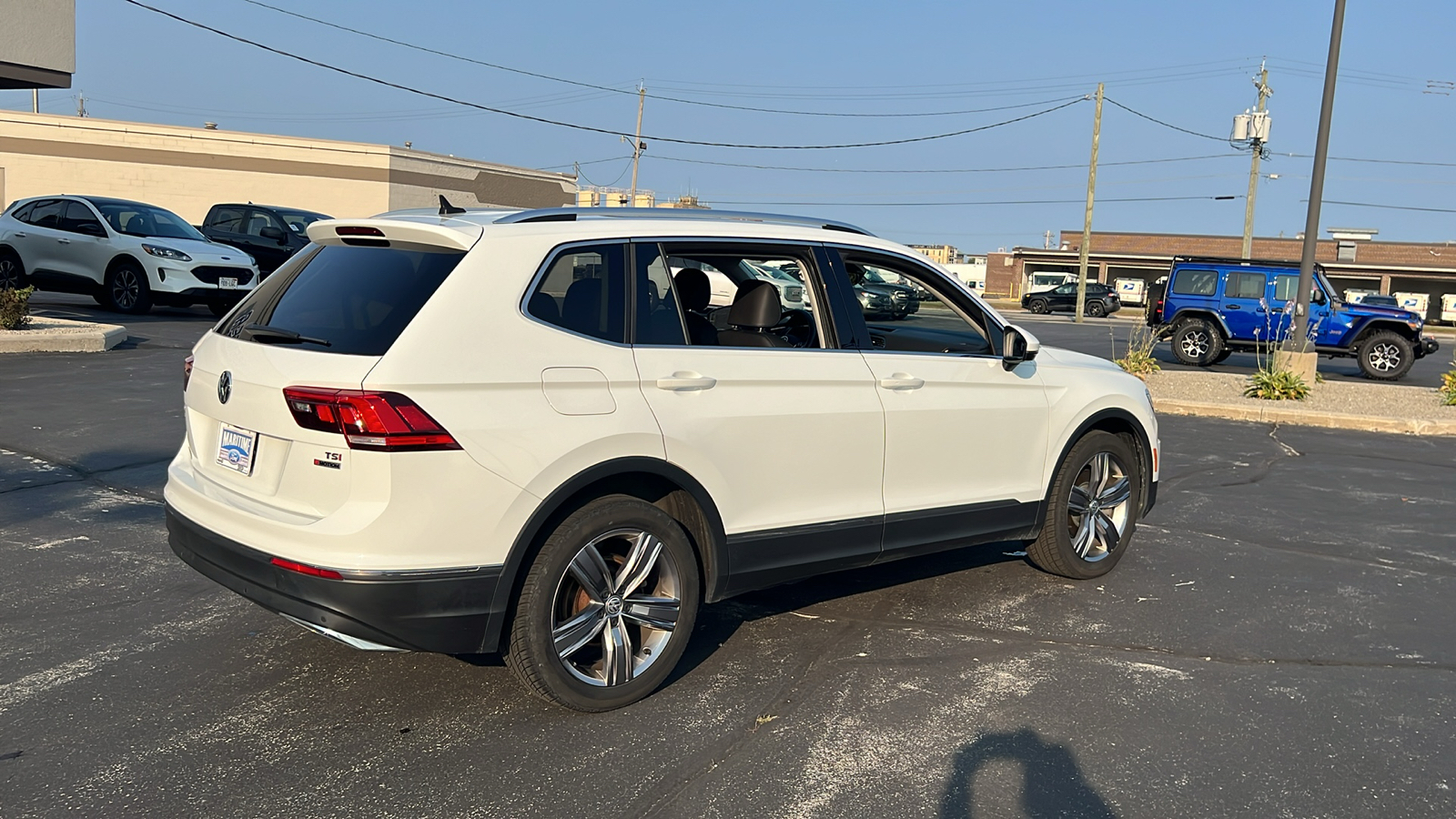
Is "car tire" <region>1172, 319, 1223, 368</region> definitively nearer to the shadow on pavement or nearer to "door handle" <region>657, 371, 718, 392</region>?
the shadow on pavement

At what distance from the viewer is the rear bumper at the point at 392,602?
11.8 ft

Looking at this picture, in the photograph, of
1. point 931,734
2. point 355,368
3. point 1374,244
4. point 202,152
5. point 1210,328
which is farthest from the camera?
point 1374,244

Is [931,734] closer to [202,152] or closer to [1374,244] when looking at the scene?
[202,152]

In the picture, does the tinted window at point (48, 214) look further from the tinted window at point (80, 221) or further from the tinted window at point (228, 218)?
the tinted window at point (228, 218)

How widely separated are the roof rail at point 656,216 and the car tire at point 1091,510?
68.2 inches

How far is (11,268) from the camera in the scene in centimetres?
1772

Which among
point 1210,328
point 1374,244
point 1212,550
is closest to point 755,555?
point 1212,550

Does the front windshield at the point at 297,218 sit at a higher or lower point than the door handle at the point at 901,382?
higher

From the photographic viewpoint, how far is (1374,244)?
65375 millimetres

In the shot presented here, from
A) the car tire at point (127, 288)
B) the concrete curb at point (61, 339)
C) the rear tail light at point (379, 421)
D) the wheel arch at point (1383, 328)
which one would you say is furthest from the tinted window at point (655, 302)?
the wheel arch at point (1383, 328)

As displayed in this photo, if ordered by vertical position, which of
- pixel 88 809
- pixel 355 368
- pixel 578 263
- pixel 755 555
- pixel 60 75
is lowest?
pixel 88 809

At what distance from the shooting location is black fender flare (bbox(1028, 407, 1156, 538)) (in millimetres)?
5766

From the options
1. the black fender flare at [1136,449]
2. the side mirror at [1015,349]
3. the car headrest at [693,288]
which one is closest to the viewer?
the car headrest at [693,288]

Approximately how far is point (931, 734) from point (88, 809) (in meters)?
2.66
